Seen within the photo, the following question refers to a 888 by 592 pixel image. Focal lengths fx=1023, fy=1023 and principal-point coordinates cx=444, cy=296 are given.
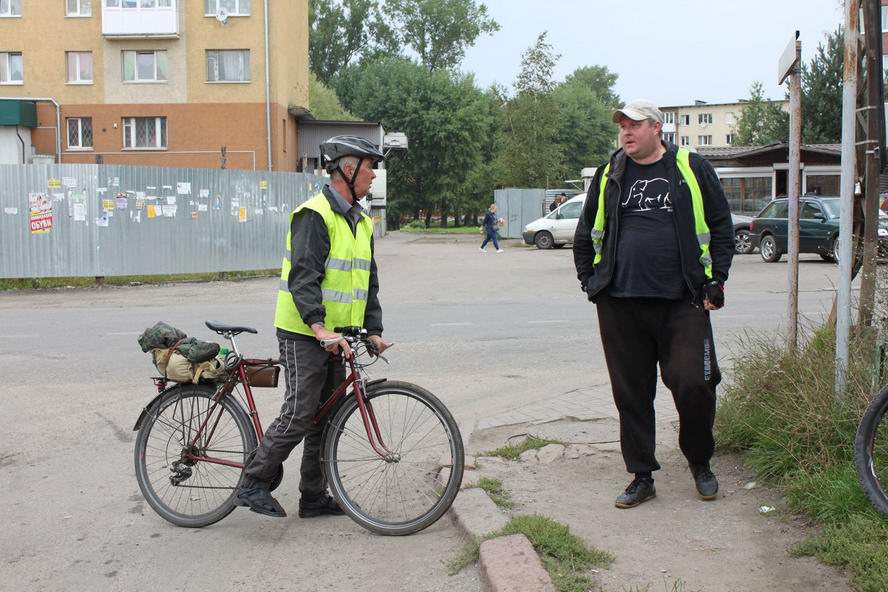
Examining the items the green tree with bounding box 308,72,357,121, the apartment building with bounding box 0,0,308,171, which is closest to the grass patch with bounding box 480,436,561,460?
the apartment building with bounding box 0,0,308,171

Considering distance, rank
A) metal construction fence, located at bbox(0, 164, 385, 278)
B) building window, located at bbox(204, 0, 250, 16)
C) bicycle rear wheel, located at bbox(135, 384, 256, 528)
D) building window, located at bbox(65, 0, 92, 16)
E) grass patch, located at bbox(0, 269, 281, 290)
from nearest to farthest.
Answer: bicycle rear wheel, located at bbox(135, 384, 256, 528)
metal construction fence, located at bbox(0, 164, 385, 278)
grass patch, located at bbox(0, 269, 281, 290)
building window, located at bbox(204, 0, 250, 16)
building window, located at bbox(65, 0, 92, 16)

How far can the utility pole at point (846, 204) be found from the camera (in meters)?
4.88

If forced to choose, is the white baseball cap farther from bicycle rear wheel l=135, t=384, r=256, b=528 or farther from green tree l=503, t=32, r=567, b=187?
green tree l=503, t=32, r=567, b=187

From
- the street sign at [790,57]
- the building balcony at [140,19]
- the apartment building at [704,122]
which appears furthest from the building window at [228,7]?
the apartment building at [704,122]

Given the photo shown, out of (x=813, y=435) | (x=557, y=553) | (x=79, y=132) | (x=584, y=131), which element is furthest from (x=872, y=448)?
(x=584, y=131)

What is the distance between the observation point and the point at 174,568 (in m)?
4.47

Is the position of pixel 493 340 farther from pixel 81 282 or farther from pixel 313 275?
pixel 81 282

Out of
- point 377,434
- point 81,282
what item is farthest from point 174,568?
point 81,282

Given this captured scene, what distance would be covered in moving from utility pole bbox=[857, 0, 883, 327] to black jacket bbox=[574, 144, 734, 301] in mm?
963

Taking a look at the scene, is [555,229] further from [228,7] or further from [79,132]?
[79,132]

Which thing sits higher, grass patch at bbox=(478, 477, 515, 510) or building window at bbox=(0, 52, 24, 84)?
building window at bbox=(0, 52, 24, 84)

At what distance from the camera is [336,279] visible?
15.8 feet

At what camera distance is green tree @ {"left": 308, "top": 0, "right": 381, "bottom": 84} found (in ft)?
287

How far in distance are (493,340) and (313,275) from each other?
6.79m
